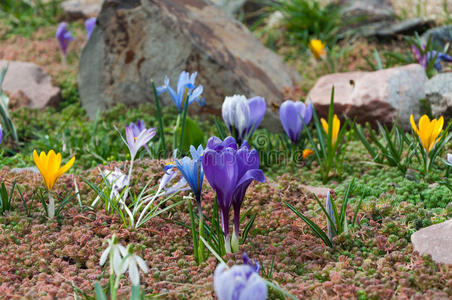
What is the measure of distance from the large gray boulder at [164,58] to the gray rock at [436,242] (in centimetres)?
224

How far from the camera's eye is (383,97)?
4074 millimetres

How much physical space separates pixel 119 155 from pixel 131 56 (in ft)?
4.57

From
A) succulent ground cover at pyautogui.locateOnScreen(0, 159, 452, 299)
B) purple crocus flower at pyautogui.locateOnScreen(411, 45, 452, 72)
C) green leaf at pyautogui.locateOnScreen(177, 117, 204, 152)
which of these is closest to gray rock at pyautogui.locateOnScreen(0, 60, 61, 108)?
green leaf at pyautogui.locateOnScreen(177, 117, 204, 152)

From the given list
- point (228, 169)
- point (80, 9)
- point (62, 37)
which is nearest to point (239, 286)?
point (228, 169)

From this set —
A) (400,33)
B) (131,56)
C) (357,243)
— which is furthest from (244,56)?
(357,243)

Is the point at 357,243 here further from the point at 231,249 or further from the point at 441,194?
the point at 441,194

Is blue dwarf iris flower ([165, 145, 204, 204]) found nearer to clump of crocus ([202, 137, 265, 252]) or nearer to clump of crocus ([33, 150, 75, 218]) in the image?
clump of crocus ([202, 137, 265, 252])

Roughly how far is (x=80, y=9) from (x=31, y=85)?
9.94 ft

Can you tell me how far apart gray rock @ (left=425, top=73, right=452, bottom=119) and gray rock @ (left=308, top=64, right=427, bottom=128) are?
0.72ft

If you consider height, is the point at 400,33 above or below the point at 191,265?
above

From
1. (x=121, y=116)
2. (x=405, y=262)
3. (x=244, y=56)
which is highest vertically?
(x=244, y=56)

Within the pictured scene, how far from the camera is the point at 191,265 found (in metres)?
2.13

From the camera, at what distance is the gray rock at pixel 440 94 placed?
3692 mm

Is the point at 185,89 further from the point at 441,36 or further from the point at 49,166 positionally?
the point at 441,36
